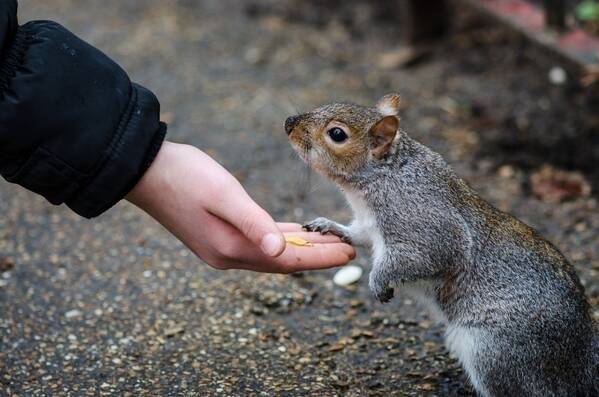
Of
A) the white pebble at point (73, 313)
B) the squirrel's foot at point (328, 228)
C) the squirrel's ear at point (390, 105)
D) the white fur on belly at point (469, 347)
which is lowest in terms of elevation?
the white pebble at point (73, 313)

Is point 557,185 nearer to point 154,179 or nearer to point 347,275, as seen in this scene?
point 347,275

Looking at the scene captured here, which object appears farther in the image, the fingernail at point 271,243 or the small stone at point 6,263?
the small stone at point 6,263

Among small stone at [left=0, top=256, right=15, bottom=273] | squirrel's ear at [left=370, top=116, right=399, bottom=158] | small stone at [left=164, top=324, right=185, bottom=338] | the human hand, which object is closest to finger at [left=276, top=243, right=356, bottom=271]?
the human hand

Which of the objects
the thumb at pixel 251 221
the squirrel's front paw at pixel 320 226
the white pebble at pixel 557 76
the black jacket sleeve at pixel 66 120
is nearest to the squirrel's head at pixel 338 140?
the squirrel's front paw at pixel 320 226

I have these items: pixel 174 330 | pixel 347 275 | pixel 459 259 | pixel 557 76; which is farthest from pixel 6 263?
pixel 557 76

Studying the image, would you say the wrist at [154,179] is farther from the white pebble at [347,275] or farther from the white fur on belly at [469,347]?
the white pebble at [347,275]

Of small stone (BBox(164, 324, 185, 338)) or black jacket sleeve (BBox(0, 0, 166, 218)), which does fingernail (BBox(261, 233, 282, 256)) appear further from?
small stone (BBox(164, 324, 185, 338))
